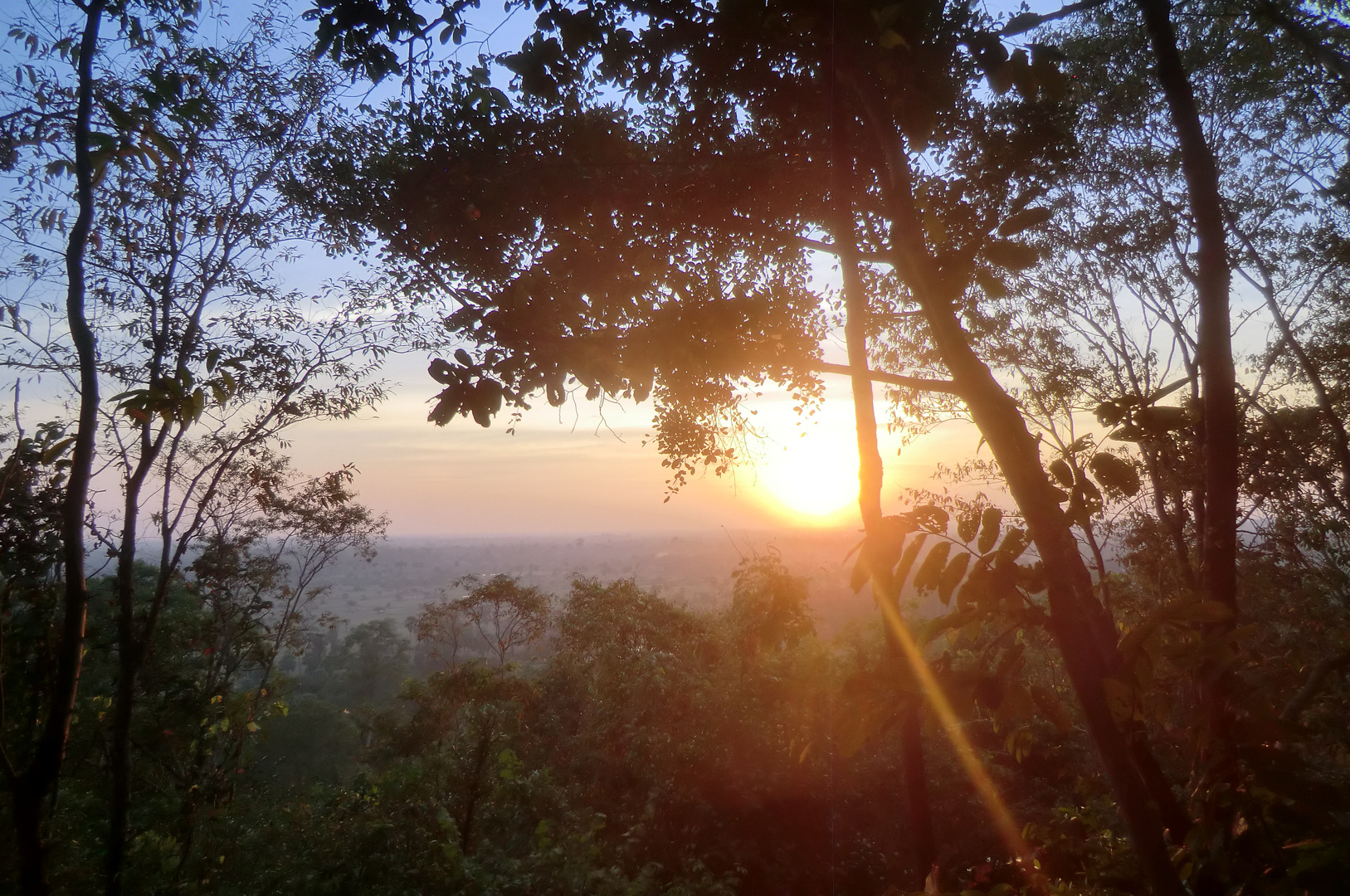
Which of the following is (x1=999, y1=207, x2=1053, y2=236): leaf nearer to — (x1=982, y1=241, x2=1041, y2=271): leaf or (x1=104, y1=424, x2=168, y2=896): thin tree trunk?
(x1=982, y1=241, x2=1041, y2=271): leaf

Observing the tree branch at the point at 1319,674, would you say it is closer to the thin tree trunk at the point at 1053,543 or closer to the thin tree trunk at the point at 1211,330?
the thin tree trunk at the point at 1211,330

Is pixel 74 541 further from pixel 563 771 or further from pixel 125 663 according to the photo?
pixel 563 771

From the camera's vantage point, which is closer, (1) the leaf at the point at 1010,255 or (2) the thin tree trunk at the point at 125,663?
(1) the leaf at the point at 1010,255

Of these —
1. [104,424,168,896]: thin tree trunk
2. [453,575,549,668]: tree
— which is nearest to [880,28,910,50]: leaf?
[104,424,168,896]: thin tree trunk

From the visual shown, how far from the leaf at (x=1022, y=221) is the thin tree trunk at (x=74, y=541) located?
4304 mm

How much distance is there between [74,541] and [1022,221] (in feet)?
15.1

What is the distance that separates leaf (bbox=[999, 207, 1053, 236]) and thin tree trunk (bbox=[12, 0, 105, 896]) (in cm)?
430

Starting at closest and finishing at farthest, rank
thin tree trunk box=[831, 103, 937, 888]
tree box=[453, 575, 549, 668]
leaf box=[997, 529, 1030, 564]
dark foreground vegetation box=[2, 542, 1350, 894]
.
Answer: leaf box=[997, 529, 1030, 564] → thin tree trunk box=[831, 103, 937, 888] → dark foreground vegetation box=[2, 542, 1350, 894] → tree box=[453, 575, 549, 668]

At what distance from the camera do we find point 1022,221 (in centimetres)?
165

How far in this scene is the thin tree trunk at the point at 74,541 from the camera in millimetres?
3146

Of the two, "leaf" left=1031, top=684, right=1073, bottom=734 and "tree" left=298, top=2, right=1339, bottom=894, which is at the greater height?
"tree" left=298, top=2, right=1339, bottom=894

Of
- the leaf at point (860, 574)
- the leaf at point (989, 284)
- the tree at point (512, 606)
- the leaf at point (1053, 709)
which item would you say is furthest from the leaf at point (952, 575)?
the tree at point (512, 606)

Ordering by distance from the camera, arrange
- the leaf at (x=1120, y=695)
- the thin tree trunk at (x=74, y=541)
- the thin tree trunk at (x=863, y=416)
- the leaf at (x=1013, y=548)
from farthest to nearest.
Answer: the thin tree trunk at (x=863, y=416) < the thin tree trunk at (x=74, y=541) < the leaf at (x=1013, y=548) < the leaf at (x=1120, y=695)

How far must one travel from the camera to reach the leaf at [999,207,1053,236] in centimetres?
164
